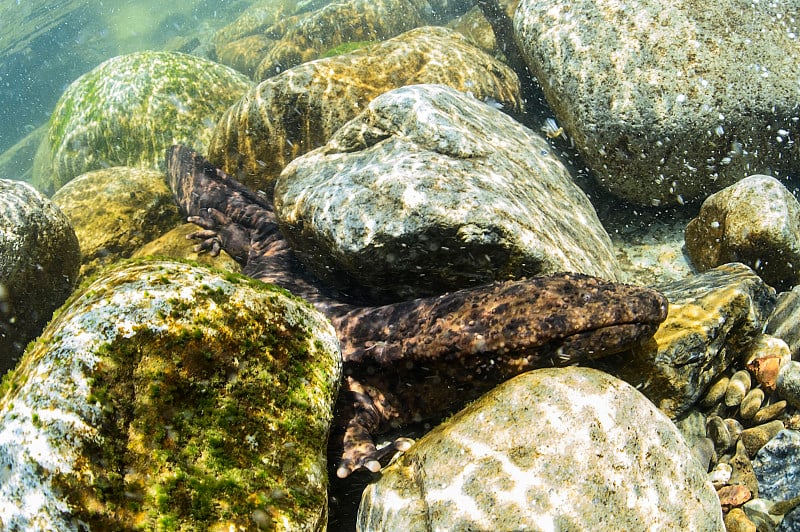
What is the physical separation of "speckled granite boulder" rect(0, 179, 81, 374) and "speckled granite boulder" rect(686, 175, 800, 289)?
772 centimetres

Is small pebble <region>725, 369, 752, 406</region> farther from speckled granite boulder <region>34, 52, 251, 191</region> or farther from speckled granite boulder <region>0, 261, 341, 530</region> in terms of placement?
speckled granite boulder <region>34, 52, 251, 191</region>

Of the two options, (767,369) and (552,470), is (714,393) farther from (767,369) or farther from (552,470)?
(552,470)

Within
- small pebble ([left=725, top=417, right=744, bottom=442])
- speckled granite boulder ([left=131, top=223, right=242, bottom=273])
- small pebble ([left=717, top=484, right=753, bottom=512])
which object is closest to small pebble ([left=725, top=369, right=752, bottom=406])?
small pebble ([left=725, top=417, right=744, bottom=442])

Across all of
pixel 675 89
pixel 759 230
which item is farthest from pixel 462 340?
pixel 675 89

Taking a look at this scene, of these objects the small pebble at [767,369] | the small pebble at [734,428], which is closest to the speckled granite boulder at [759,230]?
the small pebble at [767,369]

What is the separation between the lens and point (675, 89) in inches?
233

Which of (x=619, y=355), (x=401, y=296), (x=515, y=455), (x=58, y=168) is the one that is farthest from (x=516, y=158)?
(x=58, y=168)

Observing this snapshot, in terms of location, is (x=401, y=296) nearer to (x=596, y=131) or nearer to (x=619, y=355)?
(x=619, y=355)

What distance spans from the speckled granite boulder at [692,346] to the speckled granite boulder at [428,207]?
0.90m

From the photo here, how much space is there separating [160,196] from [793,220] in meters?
8.63

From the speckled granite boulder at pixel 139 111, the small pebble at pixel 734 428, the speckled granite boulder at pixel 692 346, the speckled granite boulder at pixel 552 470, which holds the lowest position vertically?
the small pebble at pixel 734 428

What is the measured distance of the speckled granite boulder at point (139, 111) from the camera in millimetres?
9961

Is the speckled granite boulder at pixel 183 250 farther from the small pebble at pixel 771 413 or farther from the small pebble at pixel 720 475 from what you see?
the small pebble at pixel 771 413

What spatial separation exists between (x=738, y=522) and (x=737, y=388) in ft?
4.18
